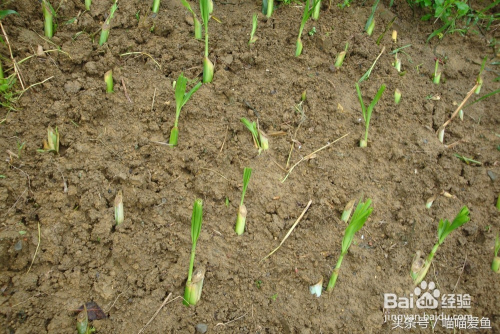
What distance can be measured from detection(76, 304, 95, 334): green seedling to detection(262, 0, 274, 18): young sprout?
5.81 ft

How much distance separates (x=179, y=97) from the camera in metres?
1.66

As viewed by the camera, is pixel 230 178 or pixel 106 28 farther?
pixel 106 28

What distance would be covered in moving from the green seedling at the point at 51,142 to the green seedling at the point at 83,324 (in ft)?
2.29

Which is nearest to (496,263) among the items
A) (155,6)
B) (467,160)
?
(467,160)

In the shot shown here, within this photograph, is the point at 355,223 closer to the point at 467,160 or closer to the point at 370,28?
the point at 467,160

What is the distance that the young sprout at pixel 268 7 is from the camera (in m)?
2.26

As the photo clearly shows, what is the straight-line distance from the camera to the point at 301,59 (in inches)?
84.3

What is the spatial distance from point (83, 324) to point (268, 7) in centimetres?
182

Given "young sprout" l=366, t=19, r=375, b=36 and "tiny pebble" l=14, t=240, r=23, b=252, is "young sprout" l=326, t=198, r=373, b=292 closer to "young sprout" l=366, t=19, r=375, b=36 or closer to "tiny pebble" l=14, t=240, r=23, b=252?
"tiny pebble" l=14, t=240, r=23, b=252

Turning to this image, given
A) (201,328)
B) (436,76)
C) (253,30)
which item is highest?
(253,30)

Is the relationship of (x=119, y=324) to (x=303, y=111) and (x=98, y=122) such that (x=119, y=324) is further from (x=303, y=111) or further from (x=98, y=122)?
(x=303, y=111)

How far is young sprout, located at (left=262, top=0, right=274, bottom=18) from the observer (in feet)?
7.40

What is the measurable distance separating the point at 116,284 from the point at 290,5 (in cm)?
178

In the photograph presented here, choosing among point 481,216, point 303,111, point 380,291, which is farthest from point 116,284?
point 481,216
